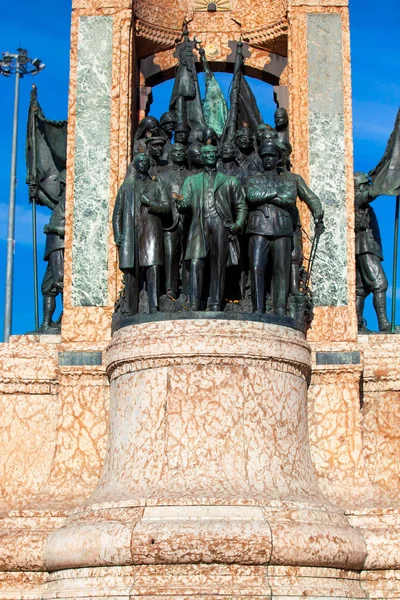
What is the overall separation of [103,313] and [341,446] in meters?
3.86

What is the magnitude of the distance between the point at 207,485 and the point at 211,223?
351 centimetres

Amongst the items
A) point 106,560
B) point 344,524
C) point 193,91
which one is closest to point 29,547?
point 106,560

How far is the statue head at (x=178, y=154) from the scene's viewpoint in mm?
16375

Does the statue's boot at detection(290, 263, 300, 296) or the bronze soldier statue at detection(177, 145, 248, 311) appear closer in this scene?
the bronze soldier statue at detection(177, 145, 248, 311)

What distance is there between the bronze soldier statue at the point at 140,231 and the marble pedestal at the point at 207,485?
1090 mm

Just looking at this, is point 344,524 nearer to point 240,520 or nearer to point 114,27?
point 240,520

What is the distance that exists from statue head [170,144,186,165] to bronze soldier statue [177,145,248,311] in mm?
1003

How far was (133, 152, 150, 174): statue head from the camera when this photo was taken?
16.0 metres

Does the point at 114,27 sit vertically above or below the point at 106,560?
above

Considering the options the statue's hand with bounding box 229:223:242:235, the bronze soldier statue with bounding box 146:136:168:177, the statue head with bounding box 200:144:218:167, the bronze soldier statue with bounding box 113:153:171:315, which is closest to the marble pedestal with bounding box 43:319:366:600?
the bronze soldier statue with bounding box 113:153:171:315

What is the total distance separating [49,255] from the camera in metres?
18.0

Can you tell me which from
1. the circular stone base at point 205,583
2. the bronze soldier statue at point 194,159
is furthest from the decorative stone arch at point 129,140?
the circular stone base at point 205,583

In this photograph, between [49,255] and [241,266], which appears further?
[49,255]

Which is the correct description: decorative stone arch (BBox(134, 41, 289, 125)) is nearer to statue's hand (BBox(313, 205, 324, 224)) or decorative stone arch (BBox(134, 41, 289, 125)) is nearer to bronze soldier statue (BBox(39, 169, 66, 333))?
bronze soldier statue (BBox(39, 169, 66, 333))
